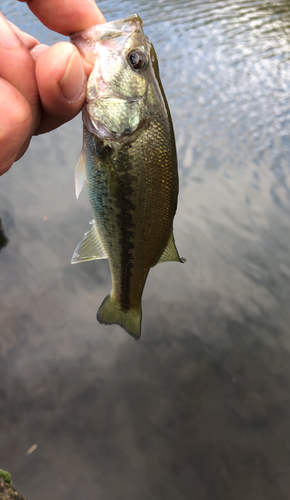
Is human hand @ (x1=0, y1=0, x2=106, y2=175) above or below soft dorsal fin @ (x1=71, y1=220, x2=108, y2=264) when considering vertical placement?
above

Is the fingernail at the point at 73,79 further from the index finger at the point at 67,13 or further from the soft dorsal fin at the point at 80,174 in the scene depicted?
the soft dorsal fin at the point at 80,174

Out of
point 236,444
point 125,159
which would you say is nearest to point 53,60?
point 125,159

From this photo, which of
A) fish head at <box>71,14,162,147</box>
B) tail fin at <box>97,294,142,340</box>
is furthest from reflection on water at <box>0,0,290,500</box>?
fish head at <box>71,14,162,147</box>

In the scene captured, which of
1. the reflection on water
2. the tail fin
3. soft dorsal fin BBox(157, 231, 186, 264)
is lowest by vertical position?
the reflection on water

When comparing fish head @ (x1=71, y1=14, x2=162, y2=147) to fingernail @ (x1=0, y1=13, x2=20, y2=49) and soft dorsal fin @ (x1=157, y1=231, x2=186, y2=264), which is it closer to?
fingernail @ (x1=0, y1=13, x2=20, y2=49)

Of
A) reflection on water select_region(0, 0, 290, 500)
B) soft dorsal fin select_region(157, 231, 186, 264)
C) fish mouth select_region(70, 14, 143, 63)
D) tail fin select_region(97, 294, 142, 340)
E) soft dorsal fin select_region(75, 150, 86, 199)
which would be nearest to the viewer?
fish mouth select_region(70, 14, 143, 63)

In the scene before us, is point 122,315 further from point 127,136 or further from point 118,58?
point 118,58

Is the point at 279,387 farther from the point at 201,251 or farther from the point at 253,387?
the point at 201,251

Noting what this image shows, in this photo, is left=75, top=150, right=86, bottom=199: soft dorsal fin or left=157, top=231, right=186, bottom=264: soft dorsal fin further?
left=157, top=231, right=186, bottom=264: soft dorsal fin

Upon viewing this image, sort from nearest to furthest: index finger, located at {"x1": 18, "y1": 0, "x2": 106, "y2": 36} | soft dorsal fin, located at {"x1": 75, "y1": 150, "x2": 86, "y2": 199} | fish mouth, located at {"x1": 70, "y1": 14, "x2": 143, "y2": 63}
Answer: index finger, located at {"x1": 18, "y1": 0, "x2": 106, "y2": 36}
fish mouth, located at {"x1": 70, "y1": 14, "x2": 143, "y2": 63}
soft dorsal fin, located at {"x1": 75, "y1": 150, "x2": 86, "y2": 199}

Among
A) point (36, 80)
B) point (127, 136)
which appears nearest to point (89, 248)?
point (127, 136)
